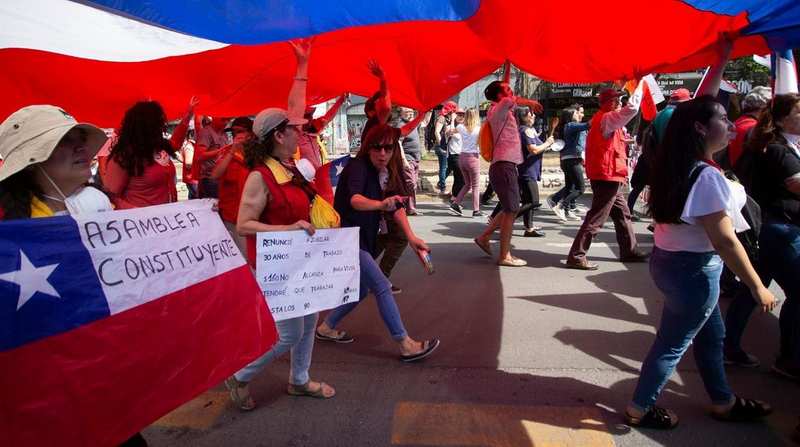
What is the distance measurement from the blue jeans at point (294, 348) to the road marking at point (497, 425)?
618 millimetres

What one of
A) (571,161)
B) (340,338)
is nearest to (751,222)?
(340,338)

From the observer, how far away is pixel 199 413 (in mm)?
3086

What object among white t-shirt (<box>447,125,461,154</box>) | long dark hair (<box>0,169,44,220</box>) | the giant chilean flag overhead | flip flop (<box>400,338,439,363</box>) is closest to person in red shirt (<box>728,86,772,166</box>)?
the giant chilean flag overhead

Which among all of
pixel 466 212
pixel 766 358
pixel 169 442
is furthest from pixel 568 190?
pixel 169 442

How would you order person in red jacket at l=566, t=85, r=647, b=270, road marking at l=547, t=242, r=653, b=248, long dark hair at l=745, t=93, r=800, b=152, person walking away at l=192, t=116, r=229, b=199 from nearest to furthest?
long dark hair at l=745, t=93, r=800, b=152 → person walking away at l=192, t=116, r=229, b=199 → person in red jacket at l=566, t=85, r=647, b=270 → road marking at l=547, t=242, r=653, b=248

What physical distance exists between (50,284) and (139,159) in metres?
1.99

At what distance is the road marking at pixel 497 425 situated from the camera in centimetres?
274

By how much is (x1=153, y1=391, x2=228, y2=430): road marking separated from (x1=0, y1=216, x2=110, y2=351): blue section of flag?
138 cm

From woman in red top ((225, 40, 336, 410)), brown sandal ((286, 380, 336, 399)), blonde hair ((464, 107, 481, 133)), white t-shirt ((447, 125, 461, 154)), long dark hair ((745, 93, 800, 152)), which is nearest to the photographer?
woman in red top ((225, 40, 336, 410))

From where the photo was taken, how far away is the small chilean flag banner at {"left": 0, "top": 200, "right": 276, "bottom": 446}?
1.62 meters

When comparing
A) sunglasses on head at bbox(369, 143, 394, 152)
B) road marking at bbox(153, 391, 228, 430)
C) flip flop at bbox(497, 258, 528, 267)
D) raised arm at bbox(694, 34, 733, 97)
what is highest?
raised arm at bbox(694, 34, 733, 97)

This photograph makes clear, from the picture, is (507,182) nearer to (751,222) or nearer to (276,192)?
(751,222)

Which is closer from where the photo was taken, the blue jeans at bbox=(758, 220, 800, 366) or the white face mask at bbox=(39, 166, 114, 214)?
the white face mask at bbox=(39, 166, 114, 214)

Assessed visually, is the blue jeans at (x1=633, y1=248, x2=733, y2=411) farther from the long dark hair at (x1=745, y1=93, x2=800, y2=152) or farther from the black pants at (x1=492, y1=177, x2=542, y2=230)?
the black pants at (x1=492, y1=177, x2=542, y2=230)
